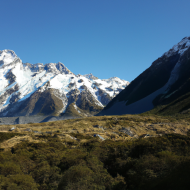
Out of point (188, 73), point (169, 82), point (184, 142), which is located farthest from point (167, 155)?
point (169, 82)

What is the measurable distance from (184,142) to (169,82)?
600 feet

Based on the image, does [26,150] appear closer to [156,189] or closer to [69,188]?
[69,188]

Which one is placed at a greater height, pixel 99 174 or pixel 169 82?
pixel 169 82

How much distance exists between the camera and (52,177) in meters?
26.5

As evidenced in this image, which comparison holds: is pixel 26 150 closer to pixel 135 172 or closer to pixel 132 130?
pixel 135 172

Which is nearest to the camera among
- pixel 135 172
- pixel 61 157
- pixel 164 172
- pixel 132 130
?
pixel 164 172

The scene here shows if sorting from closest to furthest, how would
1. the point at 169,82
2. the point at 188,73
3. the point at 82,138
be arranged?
the point at 82,138
the point at 188,73
the point at 169,82

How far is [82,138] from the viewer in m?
48.3

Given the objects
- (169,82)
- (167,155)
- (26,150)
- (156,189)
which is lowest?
(156,189)

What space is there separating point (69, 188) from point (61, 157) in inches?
458

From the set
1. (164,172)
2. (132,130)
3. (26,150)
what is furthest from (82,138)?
(164,172)

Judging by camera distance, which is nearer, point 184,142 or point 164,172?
point 164,172

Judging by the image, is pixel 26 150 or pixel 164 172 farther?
pixel 26 150

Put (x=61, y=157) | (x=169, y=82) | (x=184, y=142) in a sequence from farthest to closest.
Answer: (x=169, y=82)
(x=61, y=157)
(x=184, y=142)
